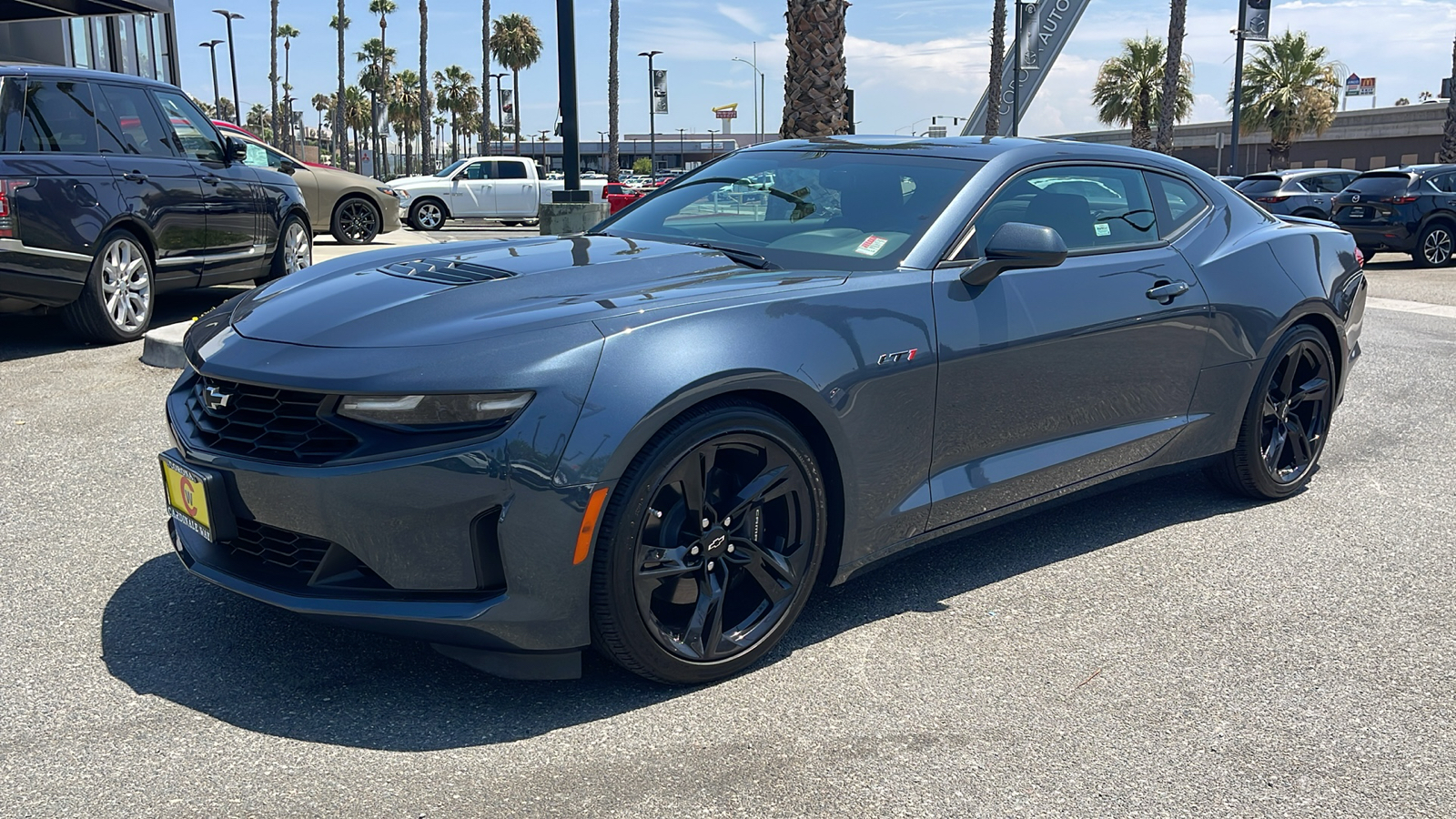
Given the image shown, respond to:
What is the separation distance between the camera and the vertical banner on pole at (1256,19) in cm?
3409

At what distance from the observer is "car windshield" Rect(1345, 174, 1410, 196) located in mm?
17781

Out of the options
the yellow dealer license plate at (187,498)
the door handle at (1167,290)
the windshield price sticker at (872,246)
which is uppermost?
the windshield price sticker at (872,246)

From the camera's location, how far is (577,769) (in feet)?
9.05

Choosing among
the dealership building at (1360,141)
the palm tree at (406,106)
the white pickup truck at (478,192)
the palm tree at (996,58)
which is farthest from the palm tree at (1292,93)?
the palm tree at (406,106)

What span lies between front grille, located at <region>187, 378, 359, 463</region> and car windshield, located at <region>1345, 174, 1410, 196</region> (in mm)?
18688

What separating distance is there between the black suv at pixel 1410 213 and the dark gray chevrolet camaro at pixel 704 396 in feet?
50.3

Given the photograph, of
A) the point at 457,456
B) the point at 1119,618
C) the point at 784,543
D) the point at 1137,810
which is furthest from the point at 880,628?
the point at 457,456

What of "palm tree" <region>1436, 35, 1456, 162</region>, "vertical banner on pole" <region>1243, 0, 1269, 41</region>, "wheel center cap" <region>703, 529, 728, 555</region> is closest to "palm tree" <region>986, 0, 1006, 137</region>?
"vertical banner on pole" <region>1243, 0, 1269, 41</region>

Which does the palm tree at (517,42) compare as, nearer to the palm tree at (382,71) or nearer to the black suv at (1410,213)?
the palm tree at (382,71)

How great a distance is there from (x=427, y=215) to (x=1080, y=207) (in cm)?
2225

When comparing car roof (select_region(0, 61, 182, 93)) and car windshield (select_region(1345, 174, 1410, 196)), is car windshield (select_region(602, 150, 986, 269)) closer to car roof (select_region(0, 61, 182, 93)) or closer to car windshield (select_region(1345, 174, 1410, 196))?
car roof (select_region(0, 61, 182, 93))

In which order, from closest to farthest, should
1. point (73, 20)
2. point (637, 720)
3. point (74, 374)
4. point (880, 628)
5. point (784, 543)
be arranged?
point (637, 720)
point (784, 543)
point (880, 628)
point (74, 374)
point (73, 20)

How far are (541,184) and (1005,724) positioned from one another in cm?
2610

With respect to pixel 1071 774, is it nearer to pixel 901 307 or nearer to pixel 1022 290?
pixel 901 307
